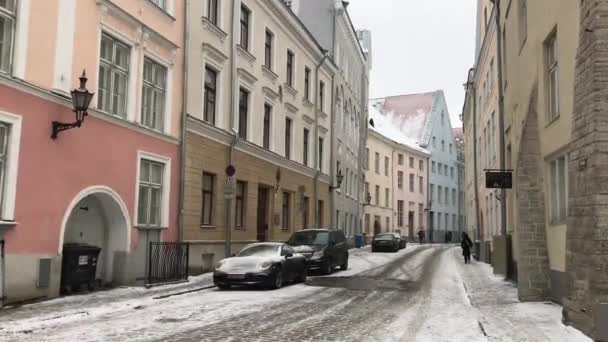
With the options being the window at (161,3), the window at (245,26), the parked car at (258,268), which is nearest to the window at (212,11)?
the window at (245,26)

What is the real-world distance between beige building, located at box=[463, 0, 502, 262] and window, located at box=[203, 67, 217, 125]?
37.2 feet

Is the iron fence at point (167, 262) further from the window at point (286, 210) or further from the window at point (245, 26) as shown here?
the window at point (286, 210)

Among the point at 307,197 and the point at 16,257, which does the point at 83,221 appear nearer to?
the point at 16,257

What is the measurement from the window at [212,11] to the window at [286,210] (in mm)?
9880

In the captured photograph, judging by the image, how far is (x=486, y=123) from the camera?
31.1 m

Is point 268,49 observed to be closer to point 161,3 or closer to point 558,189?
point 161,3

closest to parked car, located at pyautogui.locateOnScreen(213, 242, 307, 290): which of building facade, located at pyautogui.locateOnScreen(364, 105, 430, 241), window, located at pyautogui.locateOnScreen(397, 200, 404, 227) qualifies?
building facade, located at pyautogui.locateOnScreen(364, 105, 430, 241)

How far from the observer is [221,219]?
2123cm

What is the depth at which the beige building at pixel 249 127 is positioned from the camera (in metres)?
19.6

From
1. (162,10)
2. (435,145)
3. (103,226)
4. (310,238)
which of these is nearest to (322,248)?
(310,238)

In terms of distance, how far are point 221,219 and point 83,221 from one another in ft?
22.2

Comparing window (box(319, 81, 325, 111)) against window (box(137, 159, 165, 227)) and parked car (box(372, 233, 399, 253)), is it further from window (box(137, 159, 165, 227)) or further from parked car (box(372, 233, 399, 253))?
window (box(137, 159, 165, 227))

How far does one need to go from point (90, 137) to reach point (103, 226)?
8.94 ft

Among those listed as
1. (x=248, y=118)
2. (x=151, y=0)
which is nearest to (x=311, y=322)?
(x=151, y=0)
